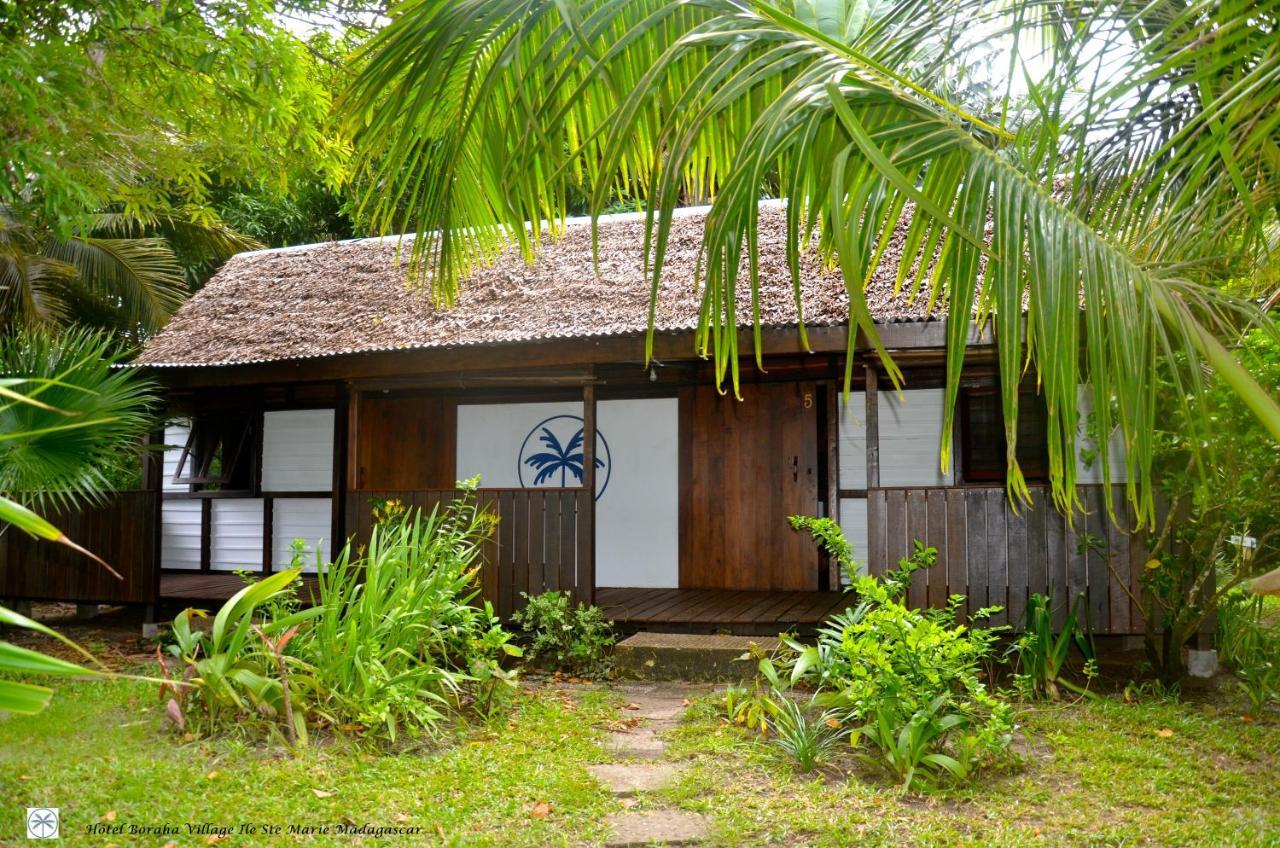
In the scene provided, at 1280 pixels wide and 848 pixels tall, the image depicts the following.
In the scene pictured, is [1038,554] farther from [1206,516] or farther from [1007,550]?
[1206,516]

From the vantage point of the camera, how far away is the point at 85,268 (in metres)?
15.4

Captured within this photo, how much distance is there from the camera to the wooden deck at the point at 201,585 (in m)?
9.00

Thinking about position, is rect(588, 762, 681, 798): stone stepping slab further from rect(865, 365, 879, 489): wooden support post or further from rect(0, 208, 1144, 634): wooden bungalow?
rect(865, 365, 879, 489): wooden support post

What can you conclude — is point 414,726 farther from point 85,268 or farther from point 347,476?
point 85,268

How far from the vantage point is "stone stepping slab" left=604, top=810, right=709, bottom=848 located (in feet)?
12.2

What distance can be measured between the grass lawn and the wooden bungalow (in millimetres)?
1892

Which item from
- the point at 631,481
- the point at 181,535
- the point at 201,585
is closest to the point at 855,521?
the point at 631,481

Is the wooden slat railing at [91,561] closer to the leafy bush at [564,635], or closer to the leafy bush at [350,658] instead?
the leafy bush at [564,635]

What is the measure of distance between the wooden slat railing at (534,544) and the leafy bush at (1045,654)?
3.00 metres

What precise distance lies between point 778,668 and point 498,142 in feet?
13.8

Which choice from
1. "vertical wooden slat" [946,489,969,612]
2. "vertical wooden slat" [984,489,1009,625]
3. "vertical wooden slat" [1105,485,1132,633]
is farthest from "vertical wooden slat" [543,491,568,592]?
"vertical wooden slat" [1105,485,1132,633]

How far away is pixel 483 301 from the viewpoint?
861 centimetres

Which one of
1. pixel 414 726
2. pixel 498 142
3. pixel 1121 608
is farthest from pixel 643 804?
pixel 1121 608

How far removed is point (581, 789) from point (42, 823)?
1990 mm
